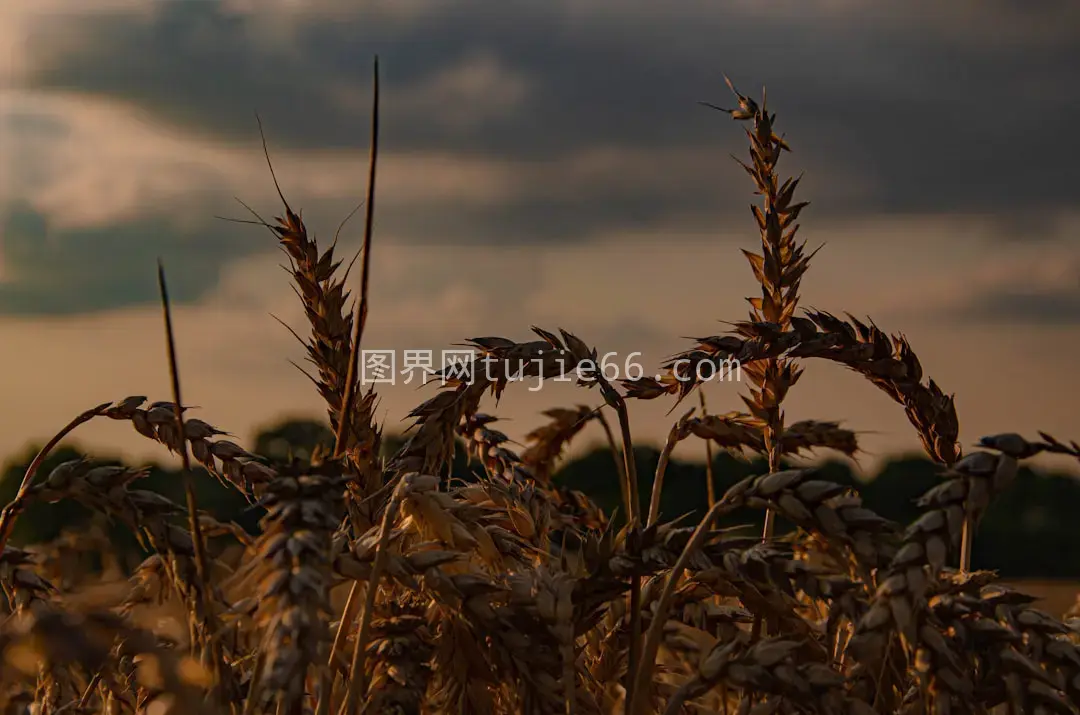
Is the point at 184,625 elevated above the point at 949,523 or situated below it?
below

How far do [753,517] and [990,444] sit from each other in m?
14.4

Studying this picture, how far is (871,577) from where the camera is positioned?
1.67 meters

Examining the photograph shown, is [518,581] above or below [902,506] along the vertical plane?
above

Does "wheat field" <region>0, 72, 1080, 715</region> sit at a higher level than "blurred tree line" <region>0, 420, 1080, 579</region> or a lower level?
higher

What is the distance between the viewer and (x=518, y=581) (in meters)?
1.80

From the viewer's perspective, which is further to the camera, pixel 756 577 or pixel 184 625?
pixel 184 625

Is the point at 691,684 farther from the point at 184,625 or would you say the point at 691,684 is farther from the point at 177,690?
the point at 184,625

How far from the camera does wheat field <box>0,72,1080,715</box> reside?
56.7 inches

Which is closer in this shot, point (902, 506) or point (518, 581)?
point (518, 581)

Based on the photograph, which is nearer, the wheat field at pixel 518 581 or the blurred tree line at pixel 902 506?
the wheat field at pixel 518 581

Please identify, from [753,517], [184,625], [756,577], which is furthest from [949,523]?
[753,517]

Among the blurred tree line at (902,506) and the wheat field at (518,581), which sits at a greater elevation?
the wheat field at (518,581)

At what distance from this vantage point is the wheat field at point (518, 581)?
4.73 ft

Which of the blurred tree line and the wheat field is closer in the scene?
the wheat field
